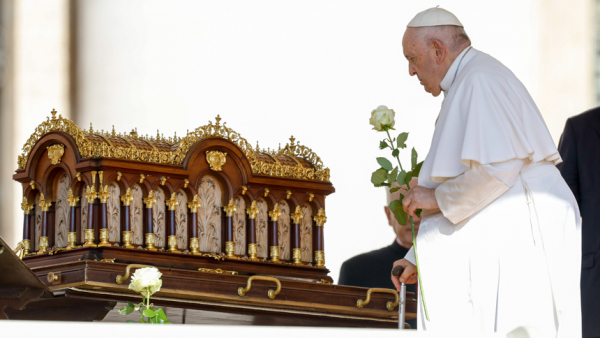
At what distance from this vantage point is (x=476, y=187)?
2.83m

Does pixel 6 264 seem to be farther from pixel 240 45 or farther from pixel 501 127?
pixel 240 45

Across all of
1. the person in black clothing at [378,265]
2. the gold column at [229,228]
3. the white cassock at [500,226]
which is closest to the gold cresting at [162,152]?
the gold column at [229,228]

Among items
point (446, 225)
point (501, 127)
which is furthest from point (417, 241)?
point (501, 127)

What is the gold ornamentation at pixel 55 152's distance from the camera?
454 cm

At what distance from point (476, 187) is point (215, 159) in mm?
2192

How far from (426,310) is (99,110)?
5951 mm

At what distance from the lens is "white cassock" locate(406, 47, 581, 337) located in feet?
9.13

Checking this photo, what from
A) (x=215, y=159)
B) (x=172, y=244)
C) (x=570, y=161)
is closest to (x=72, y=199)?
(x=172, y=244)

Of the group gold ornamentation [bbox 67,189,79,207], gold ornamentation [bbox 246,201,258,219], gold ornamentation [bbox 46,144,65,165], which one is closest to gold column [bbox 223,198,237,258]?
gold ornamentation [bbox 246,201,258,219]

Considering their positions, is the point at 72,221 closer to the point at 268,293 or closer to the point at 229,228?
the point at 229,228

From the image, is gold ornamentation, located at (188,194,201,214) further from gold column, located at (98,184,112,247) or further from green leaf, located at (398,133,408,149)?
green leaf, located at (398,133,408,149)

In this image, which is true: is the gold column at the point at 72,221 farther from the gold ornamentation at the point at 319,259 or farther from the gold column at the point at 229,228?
the gold ornamentation at the point at 319,259

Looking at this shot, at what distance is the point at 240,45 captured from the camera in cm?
852

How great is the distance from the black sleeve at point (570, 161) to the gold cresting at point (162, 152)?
1.44 metres
